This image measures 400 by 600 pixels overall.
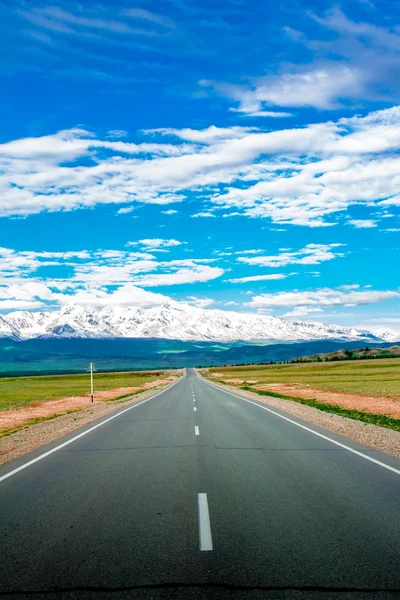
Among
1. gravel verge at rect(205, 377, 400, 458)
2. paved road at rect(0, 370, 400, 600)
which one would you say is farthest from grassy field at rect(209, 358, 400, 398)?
paved road at rect(0, 370, 400, 600)

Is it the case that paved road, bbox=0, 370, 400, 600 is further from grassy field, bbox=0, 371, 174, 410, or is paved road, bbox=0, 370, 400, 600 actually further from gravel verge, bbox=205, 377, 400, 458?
grassy field, bbox=0, 371, 174, 410

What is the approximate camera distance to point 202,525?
7.54 metres

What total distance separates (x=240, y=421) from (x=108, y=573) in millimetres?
17057

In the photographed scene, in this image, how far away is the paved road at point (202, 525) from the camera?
18.3ft

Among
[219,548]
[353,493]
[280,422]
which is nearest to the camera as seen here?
[219,548]

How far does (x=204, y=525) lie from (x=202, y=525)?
3 cm

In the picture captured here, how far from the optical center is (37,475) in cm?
1134

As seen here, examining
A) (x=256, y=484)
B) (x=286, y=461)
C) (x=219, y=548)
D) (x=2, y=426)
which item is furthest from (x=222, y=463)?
(x=2, y=426)

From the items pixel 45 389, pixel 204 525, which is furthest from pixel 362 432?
pixel 45 389

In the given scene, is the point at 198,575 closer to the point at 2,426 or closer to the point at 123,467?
the point at 123,467

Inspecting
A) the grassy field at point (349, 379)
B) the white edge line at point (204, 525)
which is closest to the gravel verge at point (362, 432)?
the white edge line at point (204, 525)

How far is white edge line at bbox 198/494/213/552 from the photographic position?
6.67m

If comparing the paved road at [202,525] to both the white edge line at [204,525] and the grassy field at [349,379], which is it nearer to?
the white edge line at [204,525]

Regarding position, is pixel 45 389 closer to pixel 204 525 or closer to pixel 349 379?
pixel 349 379
